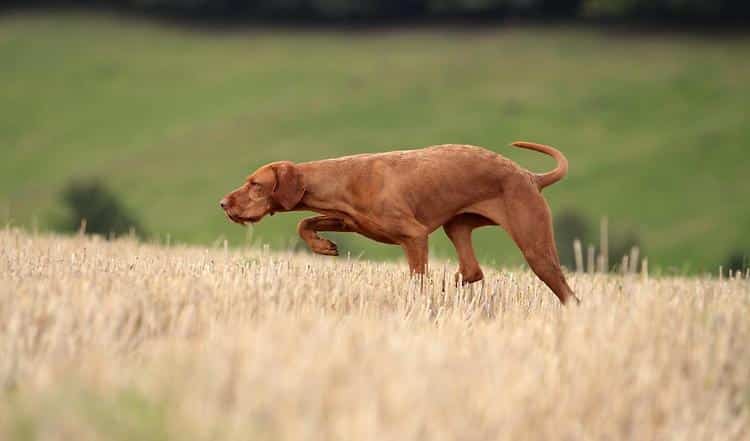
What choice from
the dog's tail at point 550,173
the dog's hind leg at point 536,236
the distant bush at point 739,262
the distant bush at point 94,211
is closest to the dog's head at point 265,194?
the dog's hind leg at point 536,236

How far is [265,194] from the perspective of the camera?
7.80 metres

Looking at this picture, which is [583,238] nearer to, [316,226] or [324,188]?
[316,226]

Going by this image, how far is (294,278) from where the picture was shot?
707 cm

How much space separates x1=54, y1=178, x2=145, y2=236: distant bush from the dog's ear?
55.3ft

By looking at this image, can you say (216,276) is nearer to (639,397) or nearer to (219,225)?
(639,397)

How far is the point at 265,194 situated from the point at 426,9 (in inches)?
1721

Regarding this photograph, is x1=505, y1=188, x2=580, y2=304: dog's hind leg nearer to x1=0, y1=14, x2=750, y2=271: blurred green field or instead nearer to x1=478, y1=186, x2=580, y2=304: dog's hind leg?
x1=478, y1=186, x2=580, y2=304: dog's hind leg

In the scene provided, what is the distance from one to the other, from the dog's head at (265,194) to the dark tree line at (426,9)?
130 ft

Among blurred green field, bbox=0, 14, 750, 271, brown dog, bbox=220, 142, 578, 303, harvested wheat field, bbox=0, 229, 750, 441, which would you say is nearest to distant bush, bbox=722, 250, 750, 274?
brown dog, bbox=220, 142, 578, 303

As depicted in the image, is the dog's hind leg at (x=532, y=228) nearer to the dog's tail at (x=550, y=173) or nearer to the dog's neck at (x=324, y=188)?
the dog's tail at (x=550, y=173)

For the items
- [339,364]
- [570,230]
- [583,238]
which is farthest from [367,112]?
[339,364]

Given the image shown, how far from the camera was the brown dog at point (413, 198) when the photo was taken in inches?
299

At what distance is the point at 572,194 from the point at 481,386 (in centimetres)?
3256

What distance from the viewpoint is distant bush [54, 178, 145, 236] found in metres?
24.7
